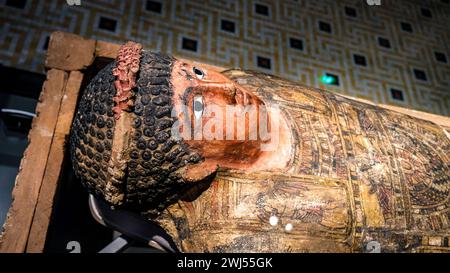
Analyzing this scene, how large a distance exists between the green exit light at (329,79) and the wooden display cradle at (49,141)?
8.32ft

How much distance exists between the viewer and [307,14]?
4.88 m

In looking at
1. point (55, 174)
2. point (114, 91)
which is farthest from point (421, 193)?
point (55, 174)

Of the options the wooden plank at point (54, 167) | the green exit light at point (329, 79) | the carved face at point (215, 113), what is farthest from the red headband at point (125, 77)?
the green exit light at point (329, 79)

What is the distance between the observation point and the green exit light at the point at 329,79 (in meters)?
4.37

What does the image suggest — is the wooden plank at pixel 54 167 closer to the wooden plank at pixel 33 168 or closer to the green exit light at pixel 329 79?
the wooden plank at pixel 33 168

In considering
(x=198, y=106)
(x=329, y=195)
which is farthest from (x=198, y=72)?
(x=329, y=195)

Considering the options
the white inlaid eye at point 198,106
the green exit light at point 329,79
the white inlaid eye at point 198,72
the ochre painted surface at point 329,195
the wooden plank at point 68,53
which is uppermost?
the green exit light at point 329,79

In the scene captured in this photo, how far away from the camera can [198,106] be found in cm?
186

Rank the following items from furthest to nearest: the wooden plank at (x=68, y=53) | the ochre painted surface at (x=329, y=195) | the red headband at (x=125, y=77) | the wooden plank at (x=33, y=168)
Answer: the wooden plank at (x=68, y=53) → the wooden plank at (x=33, y=168) → the ochre painted surface at (x=329, y=195) → the red headband at (x=125, y=77)

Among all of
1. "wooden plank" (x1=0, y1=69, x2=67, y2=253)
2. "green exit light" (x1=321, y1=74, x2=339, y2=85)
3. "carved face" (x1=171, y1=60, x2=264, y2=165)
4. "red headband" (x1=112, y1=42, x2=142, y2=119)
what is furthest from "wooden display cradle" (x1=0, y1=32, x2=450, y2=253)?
"green exit light" (x1=321, y1=74, x2=339, y2=85)

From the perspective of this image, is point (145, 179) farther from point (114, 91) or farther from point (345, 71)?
point (345, 71)

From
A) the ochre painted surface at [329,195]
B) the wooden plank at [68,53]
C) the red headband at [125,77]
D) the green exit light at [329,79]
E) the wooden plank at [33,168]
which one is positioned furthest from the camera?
the green exit light at [329,79]

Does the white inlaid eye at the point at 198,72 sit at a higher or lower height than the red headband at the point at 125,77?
higher

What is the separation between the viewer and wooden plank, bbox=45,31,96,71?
94.8 inches
